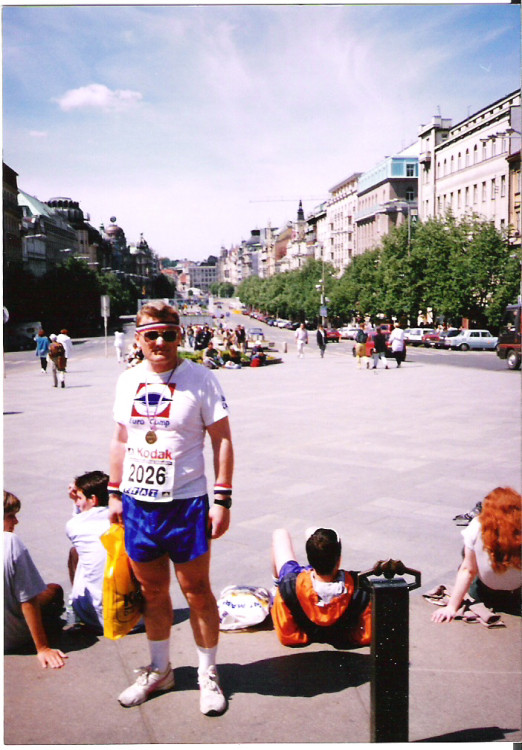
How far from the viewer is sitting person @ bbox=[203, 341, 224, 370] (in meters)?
24.6

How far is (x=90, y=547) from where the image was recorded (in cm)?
425

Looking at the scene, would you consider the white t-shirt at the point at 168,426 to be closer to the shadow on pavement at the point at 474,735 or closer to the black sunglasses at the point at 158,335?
the black sunglasses at the point at 158,335

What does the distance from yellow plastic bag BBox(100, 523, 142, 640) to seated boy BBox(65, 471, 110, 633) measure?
2.17ft

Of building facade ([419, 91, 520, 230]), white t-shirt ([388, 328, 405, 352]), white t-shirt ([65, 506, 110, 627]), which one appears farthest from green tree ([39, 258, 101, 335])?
white t-shirt ([388, 328, 405, 352])

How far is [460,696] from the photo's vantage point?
3.54 m

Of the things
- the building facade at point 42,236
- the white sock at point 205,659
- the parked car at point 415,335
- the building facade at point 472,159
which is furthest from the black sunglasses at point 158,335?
the parked car at point 415,335

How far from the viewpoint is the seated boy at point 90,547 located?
4219 millimetres

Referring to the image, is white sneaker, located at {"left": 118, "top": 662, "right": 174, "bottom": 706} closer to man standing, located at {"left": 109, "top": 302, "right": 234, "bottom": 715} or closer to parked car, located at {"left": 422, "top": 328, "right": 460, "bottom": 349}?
man standing, located at {"left": 109, "top": 302, "right": 234, "bottom": 715}

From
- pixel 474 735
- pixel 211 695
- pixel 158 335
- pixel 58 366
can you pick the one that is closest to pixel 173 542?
pixel 211 695

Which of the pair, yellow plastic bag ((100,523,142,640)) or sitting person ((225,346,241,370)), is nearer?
yellow plastic bag ((100,523,142,640))

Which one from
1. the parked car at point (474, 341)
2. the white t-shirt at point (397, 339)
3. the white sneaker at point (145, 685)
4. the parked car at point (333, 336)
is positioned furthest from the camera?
the parked car at point (333, 336)

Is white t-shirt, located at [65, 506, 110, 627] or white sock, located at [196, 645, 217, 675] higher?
white t-shirt, located at [65, 506, 110, 627]

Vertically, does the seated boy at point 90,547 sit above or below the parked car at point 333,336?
below

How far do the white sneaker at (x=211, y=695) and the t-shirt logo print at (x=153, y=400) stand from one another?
1.25 m
